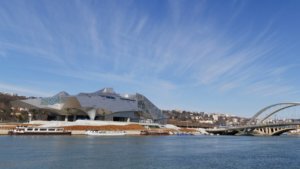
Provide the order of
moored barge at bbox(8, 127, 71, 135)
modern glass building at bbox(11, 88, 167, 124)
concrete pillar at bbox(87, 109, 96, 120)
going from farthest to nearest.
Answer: concrete pillar at bbox(87, 109, 96, 120) → modern glass building at bbox(11, 88, 167, 124) → moored barge at bbox(8, 127, 71, 135)

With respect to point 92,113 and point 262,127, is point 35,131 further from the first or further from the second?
point 262,127

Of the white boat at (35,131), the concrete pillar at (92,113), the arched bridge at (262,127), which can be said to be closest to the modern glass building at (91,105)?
the concrete pillar at (92,113)

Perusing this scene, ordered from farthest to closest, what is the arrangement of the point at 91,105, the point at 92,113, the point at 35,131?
the point at 92,113, the point at 91,105, the point at 35,131

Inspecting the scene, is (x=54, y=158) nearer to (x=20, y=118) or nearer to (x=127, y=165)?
(x=127, y=165)

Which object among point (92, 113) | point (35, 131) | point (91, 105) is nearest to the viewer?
point (35, 131)

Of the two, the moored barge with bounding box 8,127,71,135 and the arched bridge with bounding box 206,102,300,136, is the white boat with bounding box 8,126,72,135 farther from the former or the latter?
the arched bridge with bounding box 206,102,300,136

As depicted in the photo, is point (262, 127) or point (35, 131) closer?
point (35, 131)

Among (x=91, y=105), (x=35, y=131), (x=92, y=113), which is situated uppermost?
(x=91, y=105)

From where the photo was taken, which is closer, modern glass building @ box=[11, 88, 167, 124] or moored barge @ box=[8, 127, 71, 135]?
moored barge @ box=[8, 127, 71, 135]

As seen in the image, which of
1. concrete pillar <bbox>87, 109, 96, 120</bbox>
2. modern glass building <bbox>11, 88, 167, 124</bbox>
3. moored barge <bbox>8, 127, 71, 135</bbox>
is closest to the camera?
moored barge <bbox>8, 127, 71, 135</bbox>

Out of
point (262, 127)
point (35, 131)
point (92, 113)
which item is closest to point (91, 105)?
point (92, 113)

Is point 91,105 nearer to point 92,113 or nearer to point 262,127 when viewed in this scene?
point 92,113

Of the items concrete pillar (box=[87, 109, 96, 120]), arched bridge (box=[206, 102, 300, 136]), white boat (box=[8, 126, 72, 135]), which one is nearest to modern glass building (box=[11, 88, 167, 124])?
concrete pillar (box=[87, 109, 96, 120])

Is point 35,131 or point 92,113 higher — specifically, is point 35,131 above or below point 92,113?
below
